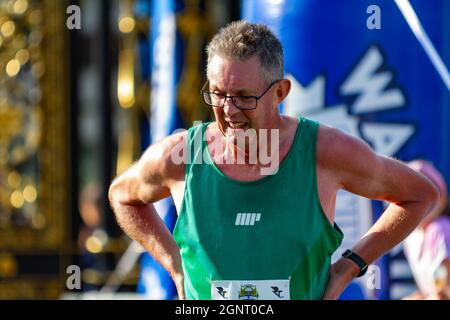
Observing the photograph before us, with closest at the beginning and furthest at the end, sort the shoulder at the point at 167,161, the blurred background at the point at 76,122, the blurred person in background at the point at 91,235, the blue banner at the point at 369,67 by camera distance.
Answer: the shoulder at the point at 167,161
the blue banner at the point at 369,67
the blurred background at the point at 76,122
the blurred person in background at the point at 91,235

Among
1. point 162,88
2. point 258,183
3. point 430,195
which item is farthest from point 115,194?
point 162,88

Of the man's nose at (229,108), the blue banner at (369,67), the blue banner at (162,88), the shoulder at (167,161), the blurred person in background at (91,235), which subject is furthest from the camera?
the blurred person in background at (91,235)

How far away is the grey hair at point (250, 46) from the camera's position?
3.03 metres

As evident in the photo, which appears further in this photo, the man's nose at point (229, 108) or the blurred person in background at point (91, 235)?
the blurred person in background at point (91, 235)

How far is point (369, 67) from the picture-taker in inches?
198

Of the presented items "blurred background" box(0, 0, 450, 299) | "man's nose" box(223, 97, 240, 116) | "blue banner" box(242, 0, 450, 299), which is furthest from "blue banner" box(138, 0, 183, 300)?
"man's nose" box(223, 97, 240, 116)

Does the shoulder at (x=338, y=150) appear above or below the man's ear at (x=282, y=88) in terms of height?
below

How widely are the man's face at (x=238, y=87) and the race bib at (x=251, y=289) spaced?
434 mm

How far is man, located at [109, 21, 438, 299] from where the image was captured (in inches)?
120

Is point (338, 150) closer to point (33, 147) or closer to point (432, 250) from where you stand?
point (432, 250)

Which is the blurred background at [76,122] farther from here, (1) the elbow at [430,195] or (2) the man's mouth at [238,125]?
(2) the man's mouth at [238,125]

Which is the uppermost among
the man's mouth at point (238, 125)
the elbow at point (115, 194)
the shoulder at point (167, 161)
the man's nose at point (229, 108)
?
the man's nose at point (229, 108)

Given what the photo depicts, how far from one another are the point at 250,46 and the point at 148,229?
0.78m

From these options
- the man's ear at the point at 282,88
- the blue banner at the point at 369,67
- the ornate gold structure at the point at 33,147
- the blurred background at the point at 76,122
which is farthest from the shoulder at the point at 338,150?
the ornate gold structure at the point at 33,147
